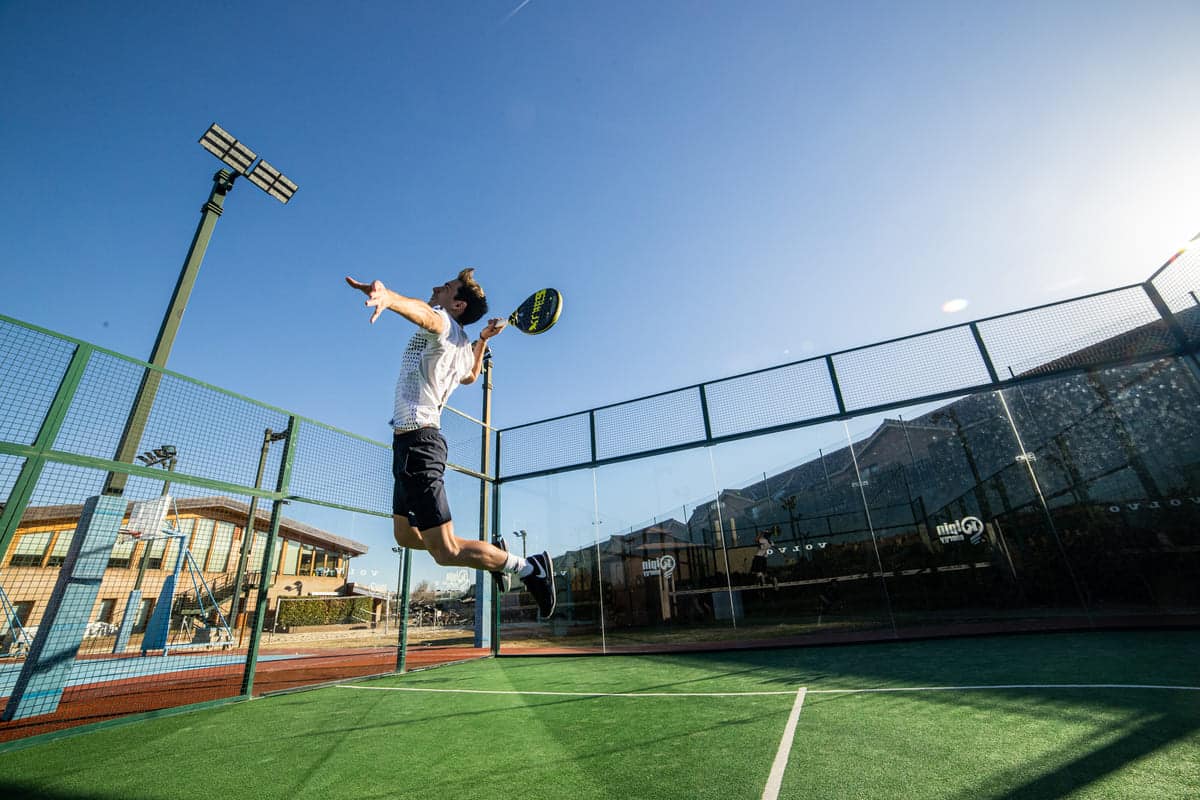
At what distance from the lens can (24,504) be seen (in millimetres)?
3324

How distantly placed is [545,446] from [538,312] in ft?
15.0

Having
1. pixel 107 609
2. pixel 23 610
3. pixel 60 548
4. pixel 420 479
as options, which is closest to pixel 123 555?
pixel 23 610

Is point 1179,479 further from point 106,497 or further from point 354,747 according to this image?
point 106,497

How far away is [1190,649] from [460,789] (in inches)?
238

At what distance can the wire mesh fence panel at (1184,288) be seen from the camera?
5.68 meters

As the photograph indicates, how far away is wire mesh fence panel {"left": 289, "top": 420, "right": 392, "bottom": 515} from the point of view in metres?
5.40

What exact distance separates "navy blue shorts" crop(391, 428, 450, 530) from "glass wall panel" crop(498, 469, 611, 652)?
5.90 meters

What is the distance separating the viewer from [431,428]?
304 cm

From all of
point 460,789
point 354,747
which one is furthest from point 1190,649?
point 354,747

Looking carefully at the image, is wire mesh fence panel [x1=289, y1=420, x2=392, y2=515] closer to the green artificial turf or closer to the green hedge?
the green artificial turf

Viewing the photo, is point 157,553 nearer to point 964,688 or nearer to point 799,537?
point 964,688

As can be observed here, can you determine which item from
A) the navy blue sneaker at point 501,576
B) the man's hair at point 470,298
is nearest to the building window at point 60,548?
the navy blue sneaker at point 501,576

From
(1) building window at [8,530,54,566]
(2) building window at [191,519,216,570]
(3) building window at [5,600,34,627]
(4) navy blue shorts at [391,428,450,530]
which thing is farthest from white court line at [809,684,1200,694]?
(2) building window at [191,519,216,570]

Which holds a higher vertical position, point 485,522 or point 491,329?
point 491,329
